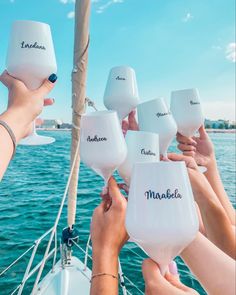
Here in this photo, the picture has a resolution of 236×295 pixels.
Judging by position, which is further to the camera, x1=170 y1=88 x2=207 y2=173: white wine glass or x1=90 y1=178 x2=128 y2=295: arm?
x1=170 y1=88 x2=207 y2=173: white wine glass

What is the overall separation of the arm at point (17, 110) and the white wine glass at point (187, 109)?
2.67 ft

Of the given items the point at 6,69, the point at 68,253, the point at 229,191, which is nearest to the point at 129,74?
the point at 6,69

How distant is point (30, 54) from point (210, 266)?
850mm

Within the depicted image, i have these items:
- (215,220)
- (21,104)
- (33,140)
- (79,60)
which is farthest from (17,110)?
(79,60)

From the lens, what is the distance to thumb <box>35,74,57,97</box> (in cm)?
112

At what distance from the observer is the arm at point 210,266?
0.87 m

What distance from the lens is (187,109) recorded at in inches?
70.5

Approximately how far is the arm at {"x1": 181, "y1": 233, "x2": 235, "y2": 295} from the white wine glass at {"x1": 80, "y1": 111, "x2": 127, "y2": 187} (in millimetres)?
400

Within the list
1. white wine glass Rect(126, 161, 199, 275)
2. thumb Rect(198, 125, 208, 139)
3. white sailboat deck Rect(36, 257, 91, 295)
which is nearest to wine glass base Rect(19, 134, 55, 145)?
white wine glass Rect(126, 161, 199, 275)

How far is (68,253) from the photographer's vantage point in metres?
2.96

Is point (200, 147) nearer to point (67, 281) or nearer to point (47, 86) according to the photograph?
point (47, 86)

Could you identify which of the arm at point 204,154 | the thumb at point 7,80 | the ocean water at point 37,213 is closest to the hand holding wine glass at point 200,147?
the arm at point 204,154

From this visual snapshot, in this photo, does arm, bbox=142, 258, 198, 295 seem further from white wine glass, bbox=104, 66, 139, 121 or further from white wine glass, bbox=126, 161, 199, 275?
white wine glass, bbox=104, 66, 139, 121

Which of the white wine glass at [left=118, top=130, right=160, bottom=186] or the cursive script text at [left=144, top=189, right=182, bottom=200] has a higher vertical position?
the white wine glass at [left=118, top=130, right=160, bottom=186]
